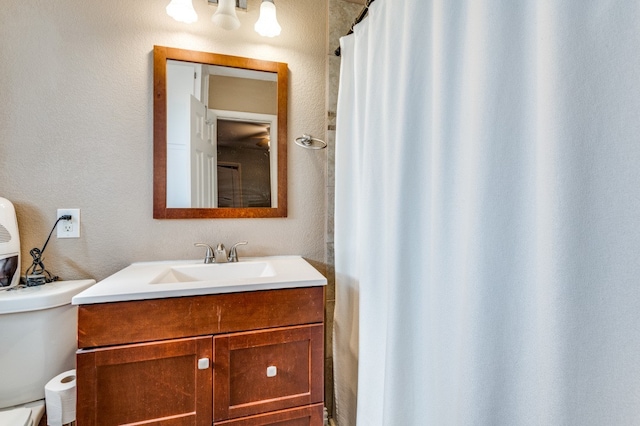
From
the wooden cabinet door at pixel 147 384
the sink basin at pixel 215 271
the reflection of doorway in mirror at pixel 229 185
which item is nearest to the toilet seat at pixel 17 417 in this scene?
the wooden cabinet door at pixel 147 384

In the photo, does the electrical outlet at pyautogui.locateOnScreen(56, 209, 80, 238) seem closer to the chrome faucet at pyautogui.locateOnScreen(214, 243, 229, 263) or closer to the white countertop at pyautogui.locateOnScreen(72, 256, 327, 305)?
the white countertop at pyautogui.locateOnScreen(72, 256, 327, 305)

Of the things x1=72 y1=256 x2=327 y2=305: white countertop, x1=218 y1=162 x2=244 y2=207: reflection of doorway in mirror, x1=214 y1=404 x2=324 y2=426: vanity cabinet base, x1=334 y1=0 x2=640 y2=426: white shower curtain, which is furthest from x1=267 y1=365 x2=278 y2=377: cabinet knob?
x1=218 y1=162 x2=244 y2=207: reflection of doorway in mirror

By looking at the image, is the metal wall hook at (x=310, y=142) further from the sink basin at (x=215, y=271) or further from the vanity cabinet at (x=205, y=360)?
the vanity cabinet at (x=205, y=360)

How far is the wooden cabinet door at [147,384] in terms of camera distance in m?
0.85

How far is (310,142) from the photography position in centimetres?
149

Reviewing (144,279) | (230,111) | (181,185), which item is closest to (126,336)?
(144,279)

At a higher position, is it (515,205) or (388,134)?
(388,134)

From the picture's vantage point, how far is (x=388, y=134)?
92 centimetres

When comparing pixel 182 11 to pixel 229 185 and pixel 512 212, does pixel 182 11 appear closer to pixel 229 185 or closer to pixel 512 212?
pixel 229 185

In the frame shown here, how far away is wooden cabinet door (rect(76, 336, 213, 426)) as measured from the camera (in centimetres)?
85

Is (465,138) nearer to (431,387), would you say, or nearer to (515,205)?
(515,205)

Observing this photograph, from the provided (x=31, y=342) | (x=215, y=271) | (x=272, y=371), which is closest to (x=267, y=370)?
(x=272, y=371)

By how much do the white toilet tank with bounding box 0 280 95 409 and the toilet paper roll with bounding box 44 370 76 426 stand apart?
75mm

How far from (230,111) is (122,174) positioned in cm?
60
